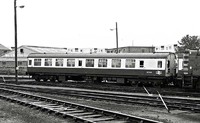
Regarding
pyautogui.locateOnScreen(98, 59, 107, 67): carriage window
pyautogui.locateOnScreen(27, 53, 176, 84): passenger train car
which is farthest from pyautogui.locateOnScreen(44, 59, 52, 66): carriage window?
pyautogui.locateOnScreen(98, 59, 107, 67): carriage window

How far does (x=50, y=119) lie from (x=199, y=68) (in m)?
14.4

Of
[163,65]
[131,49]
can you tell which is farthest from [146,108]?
[131,49]

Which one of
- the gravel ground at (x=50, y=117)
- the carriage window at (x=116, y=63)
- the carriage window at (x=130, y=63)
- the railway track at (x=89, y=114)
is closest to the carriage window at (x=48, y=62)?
the carriage window at (x=116, y=63)

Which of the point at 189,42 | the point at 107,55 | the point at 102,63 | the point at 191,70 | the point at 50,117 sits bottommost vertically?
the point at 50,117

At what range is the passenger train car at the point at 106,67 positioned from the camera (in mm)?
26234

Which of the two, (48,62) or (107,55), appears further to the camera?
(48,62)

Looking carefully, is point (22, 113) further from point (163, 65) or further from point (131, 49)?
point (131, 49)

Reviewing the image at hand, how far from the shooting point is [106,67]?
28312mm

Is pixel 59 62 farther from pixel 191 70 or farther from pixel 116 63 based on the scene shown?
pixel 191 70

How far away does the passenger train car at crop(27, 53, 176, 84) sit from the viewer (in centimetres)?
2623

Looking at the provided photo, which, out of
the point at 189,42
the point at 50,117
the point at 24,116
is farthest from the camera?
the point at 189,42

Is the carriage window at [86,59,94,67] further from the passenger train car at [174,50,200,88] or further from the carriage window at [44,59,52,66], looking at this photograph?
the passenger train car at [174,50,200,88]

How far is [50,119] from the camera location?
420 inches

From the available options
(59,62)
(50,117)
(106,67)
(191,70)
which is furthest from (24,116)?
(59,62)
